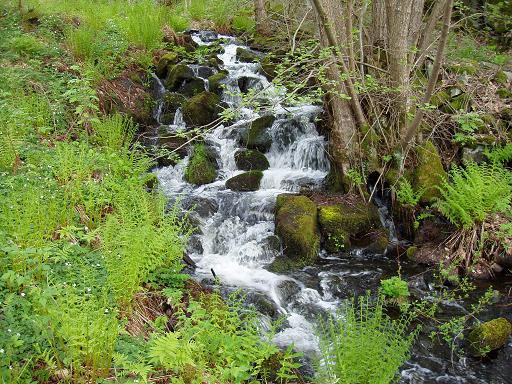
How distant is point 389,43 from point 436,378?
17.9 ft

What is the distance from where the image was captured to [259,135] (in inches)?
355

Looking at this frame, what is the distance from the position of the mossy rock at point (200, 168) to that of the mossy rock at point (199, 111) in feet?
3.53

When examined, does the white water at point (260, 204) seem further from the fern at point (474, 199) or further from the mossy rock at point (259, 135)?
the fern at point (474, 199)

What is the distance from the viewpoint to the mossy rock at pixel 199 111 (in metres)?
9.47

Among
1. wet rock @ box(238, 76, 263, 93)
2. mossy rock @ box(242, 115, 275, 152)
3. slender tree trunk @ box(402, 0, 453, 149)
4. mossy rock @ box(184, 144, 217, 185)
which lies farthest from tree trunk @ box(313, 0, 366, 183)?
wet rock @ box(238, 76, 263, 93)

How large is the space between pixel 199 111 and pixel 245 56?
375cm

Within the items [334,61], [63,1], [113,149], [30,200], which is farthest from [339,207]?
[63,1]

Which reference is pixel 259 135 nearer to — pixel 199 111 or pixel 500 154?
pixel 199 111

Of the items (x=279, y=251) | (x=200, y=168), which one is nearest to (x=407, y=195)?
(x=279, y=251)

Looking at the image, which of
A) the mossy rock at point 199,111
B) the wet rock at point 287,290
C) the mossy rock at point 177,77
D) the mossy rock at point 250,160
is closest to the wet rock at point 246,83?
the mossy rock at point 177,77

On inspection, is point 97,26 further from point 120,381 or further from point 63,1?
point 120,381

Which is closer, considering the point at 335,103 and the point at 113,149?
the point at 113,149

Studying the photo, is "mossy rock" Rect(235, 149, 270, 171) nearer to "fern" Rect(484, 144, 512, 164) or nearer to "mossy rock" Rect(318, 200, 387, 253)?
"mossy rock" Rect(318, 200, 387, 253)

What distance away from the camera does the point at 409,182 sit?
24.0ft
